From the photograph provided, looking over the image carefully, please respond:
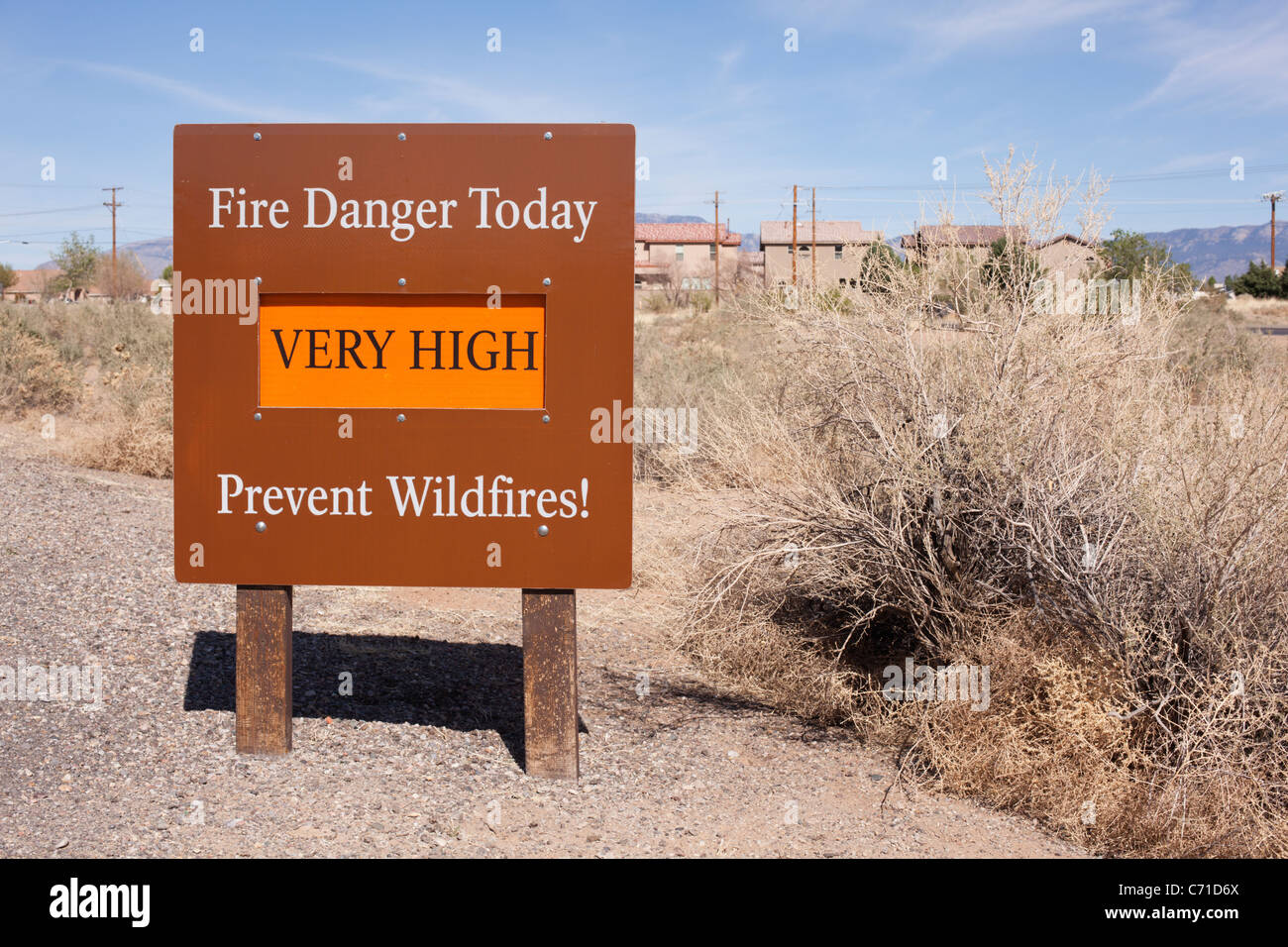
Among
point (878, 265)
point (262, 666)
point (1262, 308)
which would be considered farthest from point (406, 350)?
point (1262, 308)

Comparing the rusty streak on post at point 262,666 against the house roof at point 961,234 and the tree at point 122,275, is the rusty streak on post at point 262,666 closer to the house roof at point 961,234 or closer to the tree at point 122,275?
the house roof at point 961,234

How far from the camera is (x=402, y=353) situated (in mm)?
4250

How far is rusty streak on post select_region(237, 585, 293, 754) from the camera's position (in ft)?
14.2

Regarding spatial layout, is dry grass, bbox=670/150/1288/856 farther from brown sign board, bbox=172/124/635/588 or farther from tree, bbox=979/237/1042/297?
brown sign board, bbox=172/124/635/588

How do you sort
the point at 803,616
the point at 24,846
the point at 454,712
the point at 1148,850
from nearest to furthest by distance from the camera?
the point at 24,846 < the point at 1148,850 < the point at 454,712 < the point at 803,616

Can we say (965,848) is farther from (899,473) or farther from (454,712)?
(454,712)

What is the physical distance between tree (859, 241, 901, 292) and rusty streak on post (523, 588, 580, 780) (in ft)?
8.98

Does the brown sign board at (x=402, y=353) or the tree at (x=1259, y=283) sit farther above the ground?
the tree at (x=1259, y=283)

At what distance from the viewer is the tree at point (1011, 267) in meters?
5.60

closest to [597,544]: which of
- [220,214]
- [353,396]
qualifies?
[353,396]

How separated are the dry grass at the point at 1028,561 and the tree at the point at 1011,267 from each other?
102 mm

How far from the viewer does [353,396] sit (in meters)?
4.27

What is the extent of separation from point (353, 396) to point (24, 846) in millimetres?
1903

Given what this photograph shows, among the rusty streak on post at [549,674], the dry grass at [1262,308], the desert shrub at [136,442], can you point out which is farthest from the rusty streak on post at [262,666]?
the dry grass at [1262,308]
